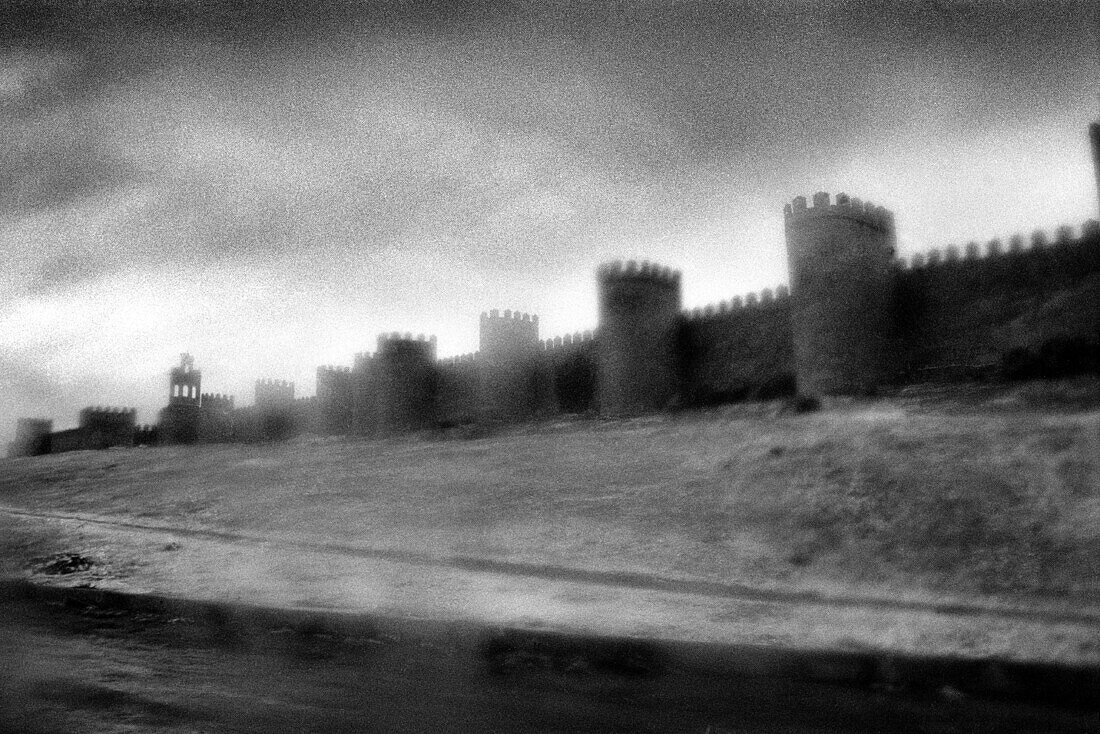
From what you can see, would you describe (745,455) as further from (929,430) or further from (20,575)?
(20,575)

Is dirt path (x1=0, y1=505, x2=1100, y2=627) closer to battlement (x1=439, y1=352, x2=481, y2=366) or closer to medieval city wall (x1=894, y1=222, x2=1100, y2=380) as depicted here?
medieval city wall (x1=894, y1=222, x2=1100, y2=380)

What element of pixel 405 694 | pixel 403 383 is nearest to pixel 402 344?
pixel 403 383

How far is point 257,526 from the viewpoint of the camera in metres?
9.48

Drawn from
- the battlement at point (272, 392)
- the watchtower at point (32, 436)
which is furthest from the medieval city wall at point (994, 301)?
the watchtower at point (32, 436)

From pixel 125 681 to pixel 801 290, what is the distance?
1907 cm

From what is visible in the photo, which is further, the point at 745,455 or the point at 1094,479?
the point at 745,455

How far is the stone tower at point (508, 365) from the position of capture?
102 ft

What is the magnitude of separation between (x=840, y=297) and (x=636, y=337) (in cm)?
680

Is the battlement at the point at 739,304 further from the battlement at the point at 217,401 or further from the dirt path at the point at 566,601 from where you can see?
the battlement at the point at 217,401

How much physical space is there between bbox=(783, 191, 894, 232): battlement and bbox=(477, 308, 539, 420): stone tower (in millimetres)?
12387

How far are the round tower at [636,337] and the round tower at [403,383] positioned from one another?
11188 millimetres

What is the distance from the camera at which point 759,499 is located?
8.63 metres

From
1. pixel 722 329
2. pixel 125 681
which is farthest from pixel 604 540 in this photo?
pixel 722 329

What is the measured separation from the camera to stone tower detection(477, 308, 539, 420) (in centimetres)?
3097
